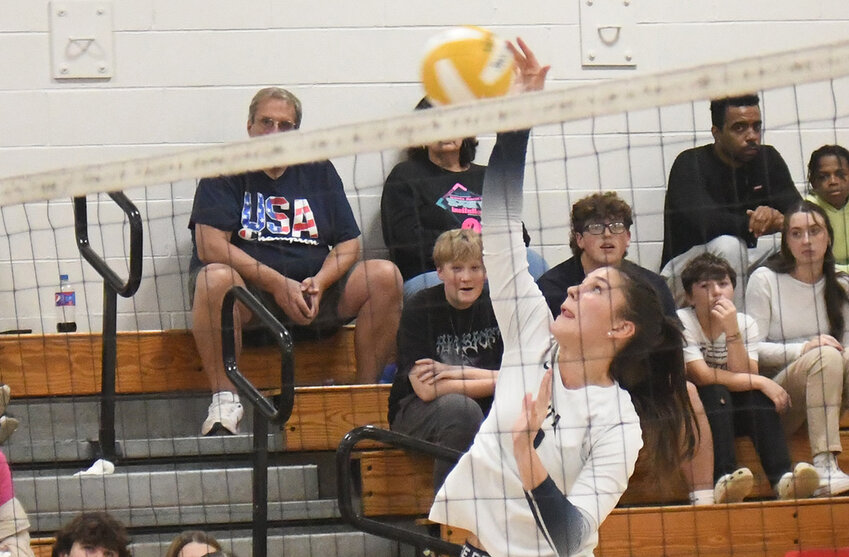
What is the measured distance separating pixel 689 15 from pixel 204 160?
3845 millimetres

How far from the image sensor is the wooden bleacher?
5.09m

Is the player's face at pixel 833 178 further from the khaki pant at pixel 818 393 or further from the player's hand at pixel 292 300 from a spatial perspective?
the player's hand at pixel 292 300

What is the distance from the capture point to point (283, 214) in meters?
6.12

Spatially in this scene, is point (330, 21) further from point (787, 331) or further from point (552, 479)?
point (552, 479)

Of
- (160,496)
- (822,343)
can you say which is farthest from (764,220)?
(160,496)

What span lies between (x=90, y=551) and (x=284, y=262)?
1967 millimetres

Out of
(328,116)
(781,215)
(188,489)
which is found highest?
(328,116)

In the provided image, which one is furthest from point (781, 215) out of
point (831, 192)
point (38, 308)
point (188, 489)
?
point (38, 308)

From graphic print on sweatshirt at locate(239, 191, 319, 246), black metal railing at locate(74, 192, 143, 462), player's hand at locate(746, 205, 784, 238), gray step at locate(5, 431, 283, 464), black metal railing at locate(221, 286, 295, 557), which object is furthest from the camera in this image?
player's hand at locate(746, 205, 784, 238)

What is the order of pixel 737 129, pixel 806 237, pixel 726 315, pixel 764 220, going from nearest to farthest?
pixel 726 315 < pixel 806 237 < pixel 764 220 < pixel 737 129

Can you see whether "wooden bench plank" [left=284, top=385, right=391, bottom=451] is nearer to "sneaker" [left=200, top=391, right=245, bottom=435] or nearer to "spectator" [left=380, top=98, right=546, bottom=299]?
"sneaker" [left=200, top=391, right=245, bottom=435]

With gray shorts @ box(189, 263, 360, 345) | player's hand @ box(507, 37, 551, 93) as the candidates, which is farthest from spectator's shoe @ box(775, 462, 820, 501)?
player's hand @ box(507, 37, 551, 93)

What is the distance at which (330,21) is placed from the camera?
6.78 meters

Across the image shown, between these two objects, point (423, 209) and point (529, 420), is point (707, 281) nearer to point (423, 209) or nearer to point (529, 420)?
point (423, 209)
